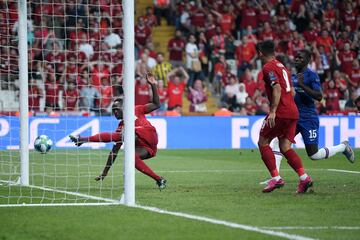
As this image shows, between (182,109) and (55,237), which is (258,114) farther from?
(55,237)

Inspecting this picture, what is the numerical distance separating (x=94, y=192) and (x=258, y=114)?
1497 cm

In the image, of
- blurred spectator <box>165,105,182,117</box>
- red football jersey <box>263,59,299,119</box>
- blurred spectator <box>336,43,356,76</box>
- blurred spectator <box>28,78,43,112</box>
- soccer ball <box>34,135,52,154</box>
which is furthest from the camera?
blurred spectator <box>336,43,356,76</box>

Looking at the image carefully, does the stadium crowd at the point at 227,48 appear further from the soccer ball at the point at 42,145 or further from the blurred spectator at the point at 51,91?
the soccer ball at the point at 42,145

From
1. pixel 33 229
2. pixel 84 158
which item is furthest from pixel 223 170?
pixel 33 229

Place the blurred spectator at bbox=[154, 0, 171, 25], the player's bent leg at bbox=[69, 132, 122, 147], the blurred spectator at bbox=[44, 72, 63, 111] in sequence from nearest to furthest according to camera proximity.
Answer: the player's bent leg at bbox=[69, 132, 122, 147]
the blurred spectator at bbox=[44, 72, 63, 111]
the blurred spectator at bbox=[154, 0, 171, 25]

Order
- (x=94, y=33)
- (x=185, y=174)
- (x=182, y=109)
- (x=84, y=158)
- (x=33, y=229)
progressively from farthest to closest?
(x=182, y=109) → (x=94, y=33) → (x=84, y=158) → (x=185, y=174) → (x=33, y=229)

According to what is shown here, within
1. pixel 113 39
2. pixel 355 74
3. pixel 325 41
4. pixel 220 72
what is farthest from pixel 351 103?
pixel 113 39

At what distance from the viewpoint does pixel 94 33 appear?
1040 inches

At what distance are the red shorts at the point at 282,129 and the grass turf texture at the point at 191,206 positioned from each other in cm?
82

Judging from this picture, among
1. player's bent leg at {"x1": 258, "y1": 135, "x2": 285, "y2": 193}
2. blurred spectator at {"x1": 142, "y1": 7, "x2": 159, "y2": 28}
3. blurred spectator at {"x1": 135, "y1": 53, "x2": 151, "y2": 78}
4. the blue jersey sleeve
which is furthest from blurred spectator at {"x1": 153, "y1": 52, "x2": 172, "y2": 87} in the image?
player's bent leg at {"x1": 258, "y1": 135, "x2": 285, "y2": 193}

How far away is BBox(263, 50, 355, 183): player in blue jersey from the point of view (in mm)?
12617

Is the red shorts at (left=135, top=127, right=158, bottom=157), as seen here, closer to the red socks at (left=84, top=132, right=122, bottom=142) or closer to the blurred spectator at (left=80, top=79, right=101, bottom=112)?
the red socks at (left=84, top=132, right=122, bottom=142)

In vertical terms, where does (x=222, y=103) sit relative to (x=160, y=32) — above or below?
below

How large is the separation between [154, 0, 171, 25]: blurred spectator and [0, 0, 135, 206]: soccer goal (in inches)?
165
